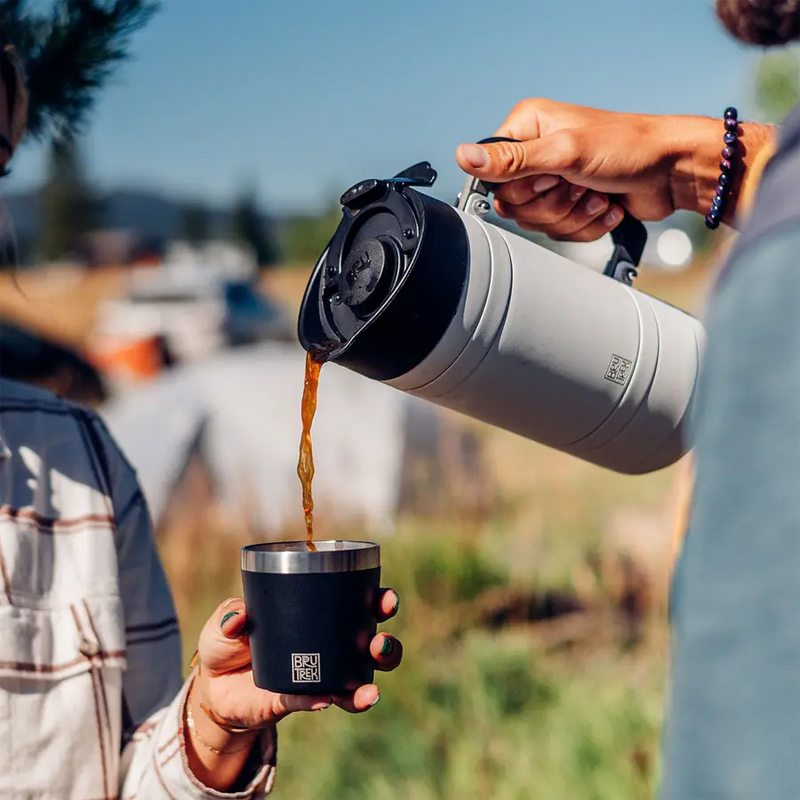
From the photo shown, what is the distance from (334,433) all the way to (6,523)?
4438 mm

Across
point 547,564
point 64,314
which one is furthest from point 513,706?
point 64,314

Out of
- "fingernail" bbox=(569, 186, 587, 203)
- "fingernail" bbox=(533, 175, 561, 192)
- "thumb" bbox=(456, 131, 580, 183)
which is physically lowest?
"fingernail" bbox=(569, 186, 587, 203)

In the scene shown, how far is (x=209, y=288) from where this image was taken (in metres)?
15.9

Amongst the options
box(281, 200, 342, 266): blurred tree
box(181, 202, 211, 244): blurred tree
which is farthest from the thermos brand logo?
box(181, 202, 211, 244): blurred tree

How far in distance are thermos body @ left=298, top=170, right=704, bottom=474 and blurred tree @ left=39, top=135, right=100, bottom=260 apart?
183 feet

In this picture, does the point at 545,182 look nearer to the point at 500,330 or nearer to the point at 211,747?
the point at 500,330

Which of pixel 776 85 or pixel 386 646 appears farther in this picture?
pixel 776 85

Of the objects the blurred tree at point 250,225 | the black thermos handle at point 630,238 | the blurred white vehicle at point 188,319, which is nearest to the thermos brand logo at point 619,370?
the black thermos handle at point 630,238

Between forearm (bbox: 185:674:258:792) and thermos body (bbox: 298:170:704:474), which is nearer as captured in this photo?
thermos body (bbox: 298:170:704:474)

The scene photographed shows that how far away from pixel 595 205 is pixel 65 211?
5815cm

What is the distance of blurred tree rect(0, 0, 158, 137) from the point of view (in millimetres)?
1977

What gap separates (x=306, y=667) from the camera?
3.77 feet

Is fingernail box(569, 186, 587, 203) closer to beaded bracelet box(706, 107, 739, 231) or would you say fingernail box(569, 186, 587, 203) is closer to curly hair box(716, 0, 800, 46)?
beaded bracelet box(706, 107, 739, 231)

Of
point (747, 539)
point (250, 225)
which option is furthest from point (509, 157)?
point (250, 225)
